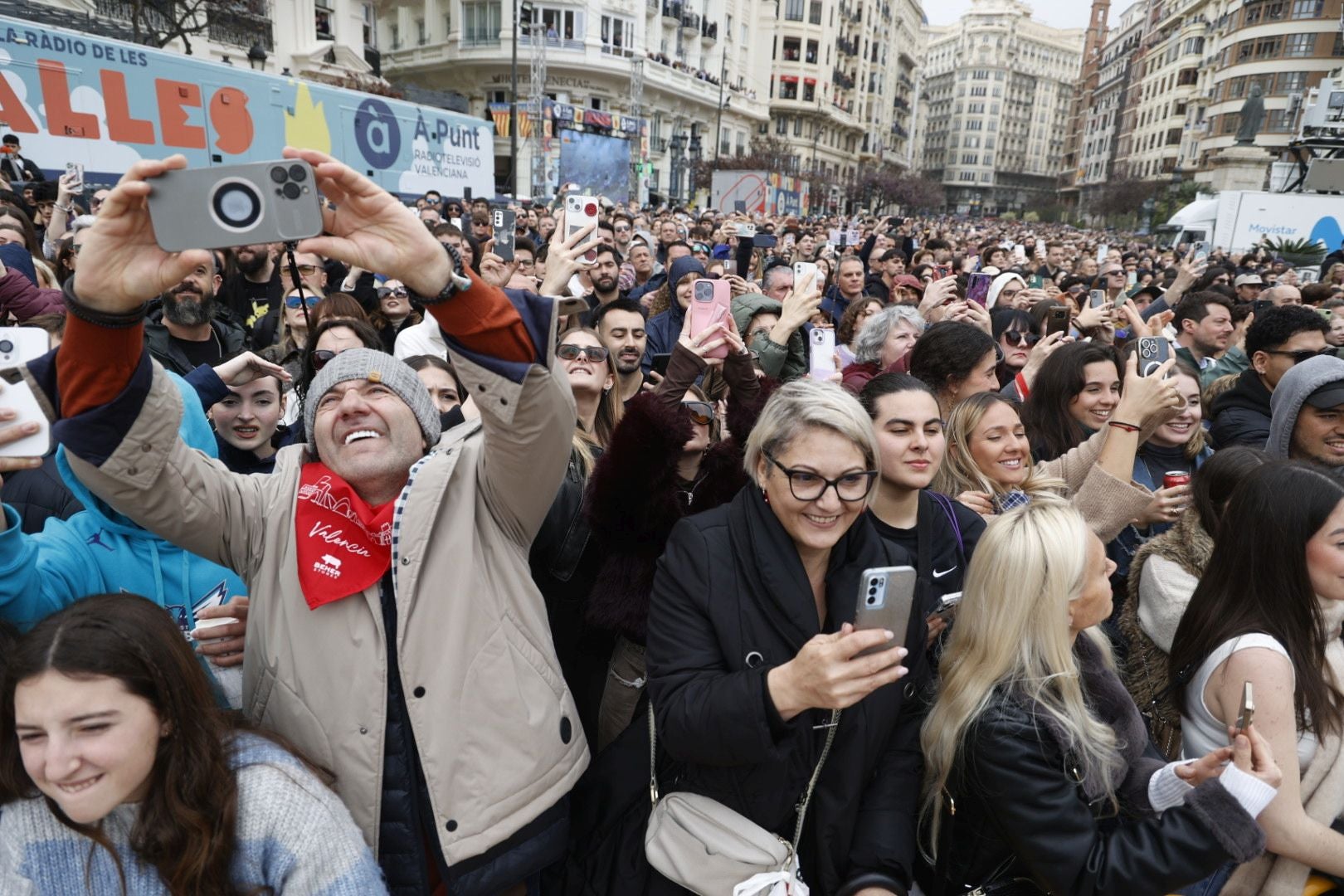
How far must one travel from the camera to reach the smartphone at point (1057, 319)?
18.8 ft

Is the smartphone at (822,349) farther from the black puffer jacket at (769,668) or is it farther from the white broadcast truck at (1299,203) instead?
the white broadcast truck at (1299,203)

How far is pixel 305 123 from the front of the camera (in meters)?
15.8

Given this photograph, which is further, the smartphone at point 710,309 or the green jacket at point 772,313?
the green jacket at point 772,313

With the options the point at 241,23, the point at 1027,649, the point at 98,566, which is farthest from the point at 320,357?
the point at 241,23

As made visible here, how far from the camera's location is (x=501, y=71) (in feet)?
153

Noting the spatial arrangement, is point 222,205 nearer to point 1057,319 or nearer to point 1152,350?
point 1152,350

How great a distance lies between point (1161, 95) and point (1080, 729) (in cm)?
8929

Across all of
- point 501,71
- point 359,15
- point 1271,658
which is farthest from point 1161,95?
point 1271,658

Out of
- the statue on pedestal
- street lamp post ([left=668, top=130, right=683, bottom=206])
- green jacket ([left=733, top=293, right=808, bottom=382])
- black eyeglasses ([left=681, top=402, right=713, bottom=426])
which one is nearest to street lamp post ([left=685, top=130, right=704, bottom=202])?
street lamp post ([left=668, top=130, right=683, bottom=206])

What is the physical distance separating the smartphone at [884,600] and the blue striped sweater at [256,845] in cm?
121

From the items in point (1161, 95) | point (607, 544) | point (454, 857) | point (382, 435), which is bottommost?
point (454, 857)

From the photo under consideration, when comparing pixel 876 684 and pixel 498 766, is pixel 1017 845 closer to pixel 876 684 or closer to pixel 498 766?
pixel 876 684

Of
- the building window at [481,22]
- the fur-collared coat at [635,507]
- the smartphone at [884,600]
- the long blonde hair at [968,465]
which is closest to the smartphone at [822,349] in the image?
the long blonde hair at [968,465]

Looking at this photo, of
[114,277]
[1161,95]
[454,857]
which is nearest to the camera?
[114,277]
